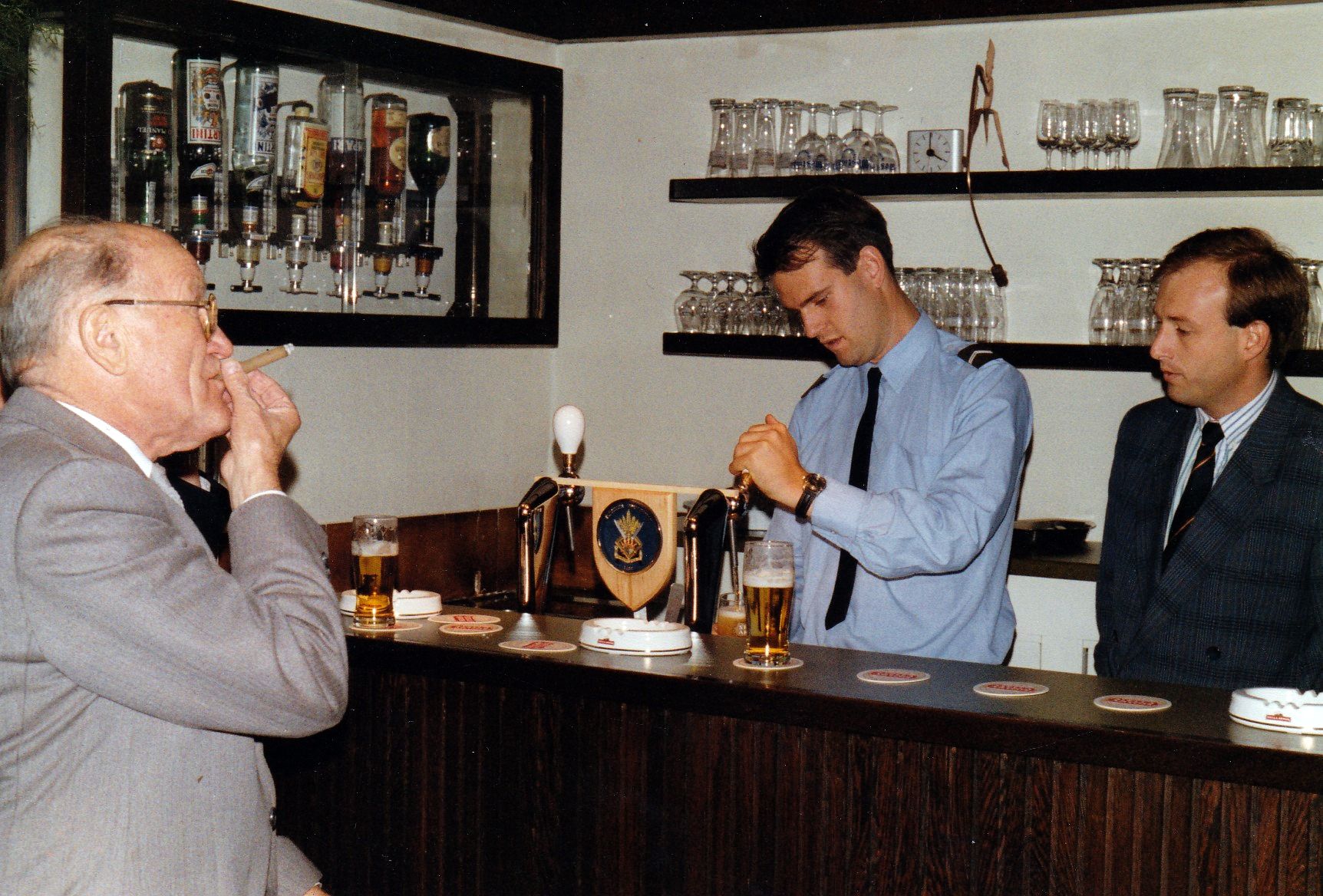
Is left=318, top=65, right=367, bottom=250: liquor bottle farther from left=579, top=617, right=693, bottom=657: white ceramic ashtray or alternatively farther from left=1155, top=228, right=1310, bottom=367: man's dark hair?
left=1155, top=228, right=1310, bottom=367: man's dark hair

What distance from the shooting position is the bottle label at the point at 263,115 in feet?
11.7

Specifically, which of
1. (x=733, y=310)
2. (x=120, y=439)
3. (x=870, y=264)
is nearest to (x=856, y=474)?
(x=870, y=264)

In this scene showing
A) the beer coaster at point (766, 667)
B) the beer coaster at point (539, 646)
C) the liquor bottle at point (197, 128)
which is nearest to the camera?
the beer coaster at point (766, 667)

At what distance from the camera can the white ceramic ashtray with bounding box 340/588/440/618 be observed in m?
2.78

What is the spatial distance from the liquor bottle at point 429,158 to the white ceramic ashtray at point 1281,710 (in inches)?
111

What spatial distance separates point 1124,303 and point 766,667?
6.18ft

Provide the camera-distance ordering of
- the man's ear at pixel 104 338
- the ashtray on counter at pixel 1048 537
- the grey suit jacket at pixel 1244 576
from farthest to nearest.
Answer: the ashtray on counter at pixel 1048 537
the grey suit jacket at pixel 1244 576
the man's ear at pixel 104 338

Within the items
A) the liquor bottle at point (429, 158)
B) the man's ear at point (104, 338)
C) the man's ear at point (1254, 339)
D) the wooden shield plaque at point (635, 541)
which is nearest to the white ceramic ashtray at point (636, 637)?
the wooden shield plaque at point (635, 541)

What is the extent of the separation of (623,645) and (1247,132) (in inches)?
87.0

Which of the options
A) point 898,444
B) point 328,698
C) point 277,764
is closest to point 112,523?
point 328,698

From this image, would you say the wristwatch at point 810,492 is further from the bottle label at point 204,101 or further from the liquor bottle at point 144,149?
the bottle label at point 204,101

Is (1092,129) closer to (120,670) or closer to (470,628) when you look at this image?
(470,628)

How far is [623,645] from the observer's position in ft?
8.03

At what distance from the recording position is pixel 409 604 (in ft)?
9.18
